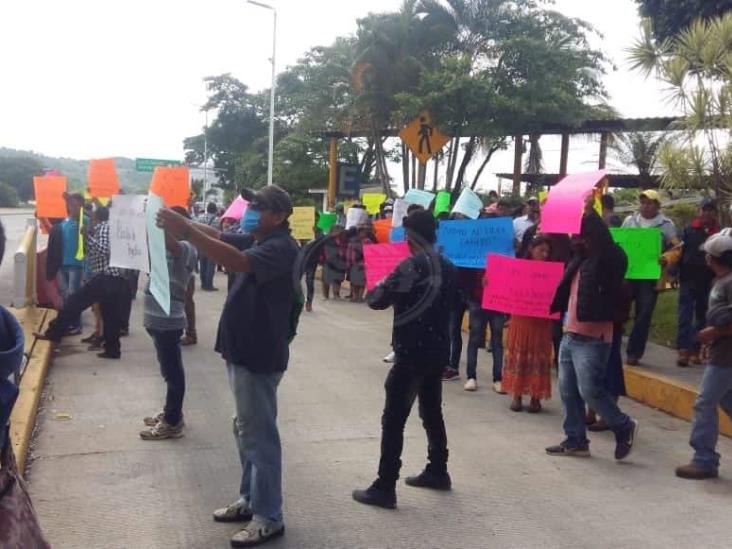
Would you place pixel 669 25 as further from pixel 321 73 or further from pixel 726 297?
pixel 321 73

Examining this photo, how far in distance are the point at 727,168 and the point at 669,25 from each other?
395cm

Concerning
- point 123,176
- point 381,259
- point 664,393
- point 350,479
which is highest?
point 123,176

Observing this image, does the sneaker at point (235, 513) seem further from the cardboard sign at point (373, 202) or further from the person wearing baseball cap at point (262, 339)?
the cardboard sign at point (373, 202)

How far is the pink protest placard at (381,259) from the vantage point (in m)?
6.40

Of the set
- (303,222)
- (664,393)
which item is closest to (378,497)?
(664,393)

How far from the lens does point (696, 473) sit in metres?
5.37

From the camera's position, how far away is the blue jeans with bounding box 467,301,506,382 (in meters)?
7.79

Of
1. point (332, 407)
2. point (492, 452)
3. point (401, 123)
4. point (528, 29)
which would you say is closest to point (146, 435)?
point (332, 407)

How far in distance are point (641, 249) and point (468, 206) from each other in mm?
2250

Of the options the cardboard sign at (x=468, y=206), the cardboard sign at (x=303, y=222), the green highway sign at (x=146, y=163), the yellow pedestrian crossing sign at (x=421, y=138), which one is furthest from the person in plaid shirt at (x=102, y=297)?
the green highway sign at (x=146, y=163)

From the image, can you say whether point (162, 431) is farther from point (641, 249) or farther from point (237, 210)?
point (641, 249)

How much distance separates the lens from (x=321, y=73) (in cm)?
2377

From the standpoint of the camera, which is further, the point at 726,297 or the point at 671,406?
the point at 671,406

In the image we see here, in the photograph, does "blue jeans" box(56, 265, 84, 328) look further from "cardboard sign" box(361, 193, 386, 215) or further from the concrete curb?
"cardboard sign" box(361, 193, 386, 215)
